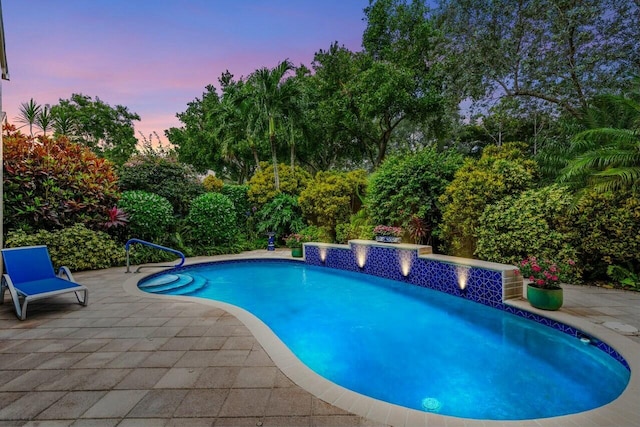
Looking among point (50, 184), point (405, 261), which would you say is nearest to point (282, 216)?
point (405, 261)

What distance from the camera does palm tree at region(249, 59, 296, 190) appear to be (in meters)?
15.3

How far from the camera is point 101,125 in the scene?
26.4 metres

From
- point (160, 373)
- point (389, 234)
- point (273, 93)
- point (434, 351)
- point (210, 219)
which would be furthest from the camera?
point (273, 93)

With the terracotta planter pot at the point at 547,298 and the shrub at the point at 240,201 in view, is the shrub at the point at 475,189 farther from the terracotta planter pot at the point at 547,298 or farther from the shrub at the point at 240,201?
the shrub at the point at 240,201

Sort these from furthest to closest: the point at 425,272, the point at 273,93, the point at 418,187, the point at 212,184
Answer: the point at 273,93, the point at 212,184, the point at 418,187, the point at 425,272

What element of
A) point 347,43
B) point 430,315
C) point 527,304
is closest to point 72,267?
point 430,315

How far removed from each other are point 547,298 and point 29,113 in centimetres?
1321

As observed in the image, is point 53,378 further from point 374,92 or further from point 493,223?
point 374,92

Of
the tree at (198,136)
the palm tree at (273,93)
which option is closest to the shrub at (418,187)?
the palm tree at (273,93)

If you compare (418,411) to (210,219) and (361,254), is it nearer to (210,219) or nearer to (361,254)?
(361,254)

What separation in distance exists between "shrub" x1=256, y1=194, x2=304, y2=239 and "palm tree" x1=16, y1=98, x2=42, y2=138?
855 cm

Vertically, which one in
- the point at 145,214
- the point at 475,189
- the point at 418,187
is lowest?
the point at 145,214

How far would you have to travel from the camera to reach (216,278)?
9.67 m

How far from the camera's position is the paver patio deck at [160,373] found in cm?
246
